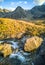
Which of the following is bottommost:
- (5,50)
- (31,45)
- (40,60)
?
(5,50)

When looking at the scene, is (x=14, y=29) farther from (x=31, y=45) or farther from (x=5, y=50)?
(x=5, y=50)

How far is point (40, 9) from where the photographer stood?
147 metres

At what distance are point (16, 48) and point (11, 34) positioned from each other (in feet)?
34.4

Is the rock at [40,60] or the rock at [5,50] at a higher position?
the rock at [40,60]

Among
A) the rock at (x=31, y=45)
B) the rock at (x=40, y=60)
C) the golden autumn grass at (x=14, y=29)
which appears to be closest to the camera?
the rock at (x=40, y=60)

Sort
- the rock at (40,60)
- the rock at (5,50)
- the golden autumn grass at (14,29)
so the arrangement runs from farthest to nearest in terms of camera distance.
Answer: the golden autumn grass at (14,29) < the rock at (5,50) < the rock at (40,60)

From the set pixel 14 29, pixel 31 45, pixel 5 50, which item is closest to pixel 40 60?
pixel 5 50

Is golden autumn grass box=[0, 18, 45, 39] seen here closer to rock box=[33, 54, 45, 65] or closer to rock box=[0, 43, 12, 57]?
rock box=[0, 43, 12, 57]

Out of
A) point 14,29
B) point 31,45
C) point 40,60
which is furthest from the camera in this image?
point 14,29

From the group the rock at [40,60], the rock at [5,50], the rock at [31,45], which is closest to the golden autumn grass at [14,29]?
the rock at [31,45]

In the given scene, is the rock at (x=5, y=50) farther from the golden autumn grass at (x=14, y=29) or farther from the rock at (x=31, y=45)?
the golden autumn grass at (x=14, y=29)

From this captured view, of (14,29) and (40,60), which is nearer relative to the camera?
(40,60)

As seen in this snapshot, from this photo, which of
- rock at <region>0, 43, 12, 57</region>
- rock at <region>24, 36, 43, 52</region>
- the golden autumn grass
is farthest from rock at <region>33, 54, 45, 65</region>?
the golden autumn grass

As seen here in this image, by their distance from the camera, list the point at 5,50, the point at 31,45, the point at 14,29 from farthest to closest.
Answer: the point at 14,29
the point at 31,45
the point at 5,50
